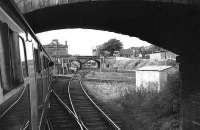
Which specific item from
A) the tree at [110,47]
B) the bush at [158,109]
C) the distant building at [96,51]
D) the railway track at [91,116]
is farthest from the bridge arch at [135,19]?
the distant building at [96,51]

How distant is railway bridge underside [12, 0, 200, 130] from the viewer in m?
8.86

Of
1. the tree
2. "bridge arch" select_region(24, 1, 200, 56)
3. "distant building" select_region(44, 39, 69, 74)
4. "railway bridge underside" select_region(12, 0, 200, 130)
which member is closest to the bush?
"railway bridge underside" select_region(12, 0, 200, 130)

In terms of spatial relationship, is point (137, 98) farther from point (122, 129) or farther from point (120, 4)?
point (120, 4)

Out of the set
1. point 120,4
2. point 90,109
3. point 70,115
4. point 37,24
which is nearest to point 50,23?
point 37,24

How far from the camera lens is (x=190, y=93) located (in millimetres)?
11180

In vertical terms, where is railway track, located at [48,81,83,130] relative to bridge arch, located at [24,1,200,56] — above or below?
below

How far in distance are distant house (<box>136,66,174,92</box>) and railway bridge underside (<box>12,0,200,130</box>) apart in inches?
249

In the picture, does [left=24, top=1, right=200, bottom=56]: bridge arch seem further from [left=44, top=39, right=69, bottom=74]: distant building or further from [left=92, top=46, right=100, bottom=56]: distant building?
[left=92, top=46, right=100, bottom=56]: distant building

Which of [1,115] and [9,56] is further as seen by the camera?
[9,56]

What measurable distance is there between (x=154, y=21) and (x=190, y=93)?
2.60 metres

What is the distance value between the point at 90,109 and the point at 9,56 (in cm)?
1583

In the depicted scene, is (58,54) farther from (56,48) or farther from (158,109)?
(158,109)

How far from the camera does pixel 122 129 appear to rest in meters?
13.2

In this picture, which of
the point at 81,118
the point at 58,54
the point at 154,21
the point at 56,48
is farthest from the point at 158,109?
the point at 56,48
